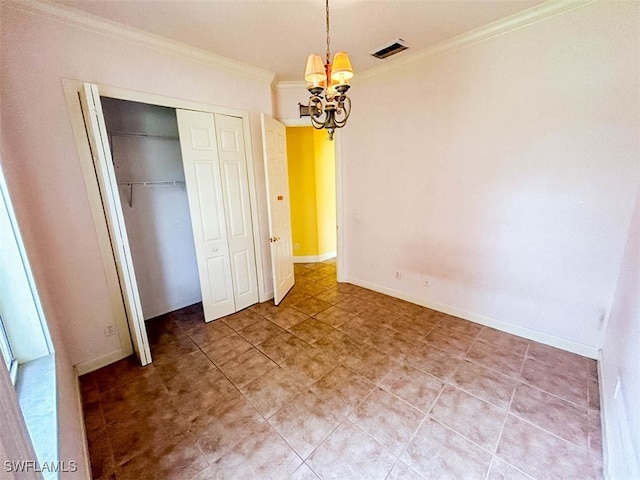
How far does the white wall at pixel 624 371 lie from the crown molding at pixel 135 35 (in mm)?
3789

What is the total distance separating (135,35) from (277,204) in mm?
2009

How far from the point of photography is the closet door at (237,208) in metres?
3.01

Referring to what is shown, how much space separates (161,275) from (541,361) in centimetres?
407

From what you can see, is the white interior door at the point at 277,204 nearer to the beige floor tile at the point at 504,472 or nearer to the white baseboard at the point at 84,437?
the white baseboard at the point at 84,437

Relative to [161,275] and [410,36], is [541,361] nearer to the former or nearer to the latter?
[410,36]

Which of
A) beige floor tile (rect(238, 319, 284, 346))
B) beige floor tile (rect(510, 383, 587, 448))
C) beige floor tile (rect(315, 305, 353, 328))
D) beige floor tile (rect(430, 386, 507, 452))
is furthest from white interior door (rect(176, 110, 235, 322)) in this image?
beige floor tile (rect(510, 383, 587, 448))

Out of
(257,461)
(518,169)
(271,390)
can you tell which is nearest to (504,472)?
(257,461)

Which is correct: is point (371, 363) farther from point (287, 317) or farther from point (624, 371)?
point (624, 371)

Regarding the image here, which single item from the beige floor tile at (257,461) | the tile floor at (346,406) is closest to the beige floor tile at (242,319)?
the tile floor at (346,406)

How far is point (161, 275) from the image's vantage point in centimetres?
330

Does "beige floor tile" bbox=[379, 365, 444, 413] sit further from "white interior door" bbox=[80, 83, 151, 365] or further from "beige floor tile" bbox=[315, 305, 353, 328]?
"white interior door" bbox=[80, 83, 151, 365]

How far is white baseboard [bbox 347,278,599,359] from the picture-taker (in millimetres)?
2367

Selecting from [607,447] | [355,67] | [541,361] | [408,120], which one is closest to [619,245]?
[541,361]

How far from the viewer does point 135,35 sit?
7.56ft
